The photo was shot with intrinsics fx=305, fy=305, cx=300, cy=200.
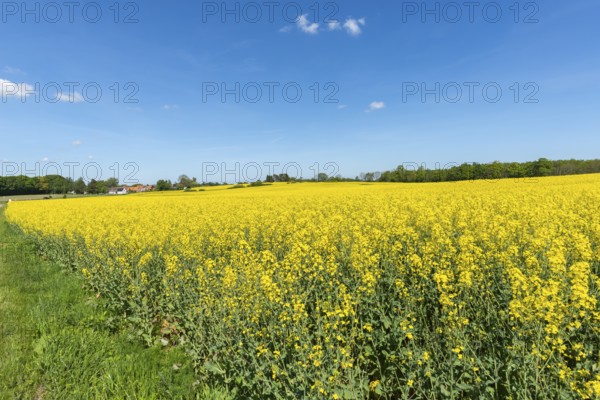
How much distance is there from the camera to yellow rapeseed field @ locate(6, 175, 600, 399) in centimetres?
267

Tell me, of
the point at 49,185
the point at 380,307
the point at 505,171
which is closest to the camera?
the point at 380,307

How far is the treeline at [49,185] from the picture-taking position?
250 ft

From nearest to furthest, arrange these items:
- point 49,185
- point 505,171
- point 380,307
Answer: point 380,307, point 505,171, point 49,185

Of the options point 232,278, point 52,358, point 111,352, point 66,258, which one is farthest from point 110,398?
point 66,258

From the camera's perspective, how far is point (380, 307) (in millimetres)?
3641

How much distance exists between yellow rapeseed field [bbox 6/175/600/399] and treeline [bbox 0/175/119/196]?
81811 mm

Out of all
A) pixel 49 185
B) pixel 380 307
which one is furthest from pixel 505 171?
pixel 49 185

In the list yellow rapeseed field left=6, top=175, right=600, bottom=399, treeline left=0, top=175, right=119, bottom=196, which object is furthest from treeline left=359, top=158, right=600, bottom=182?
treeline left=0, top=175, right=119, bottom=196

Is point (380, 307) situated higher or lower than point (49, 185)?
lower

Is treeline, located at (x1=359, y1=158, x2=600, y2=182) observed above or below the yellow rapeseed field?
above

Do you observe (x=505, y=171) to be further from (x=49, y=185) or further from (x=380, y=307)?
(x=49, y=185)

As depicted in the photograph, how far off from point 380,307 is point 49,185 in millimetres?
103756

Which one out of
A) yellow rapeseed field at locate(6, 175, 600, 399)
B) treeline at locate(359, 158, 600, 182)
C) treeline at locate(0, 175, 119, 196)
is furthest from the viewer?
treeline at locate(0, 175, 119, 196)

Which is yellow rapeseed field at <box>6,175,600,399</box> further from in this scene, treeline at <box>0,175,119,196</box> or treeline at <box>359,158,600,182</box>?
treeline at <box>0,175,119,196</box>
